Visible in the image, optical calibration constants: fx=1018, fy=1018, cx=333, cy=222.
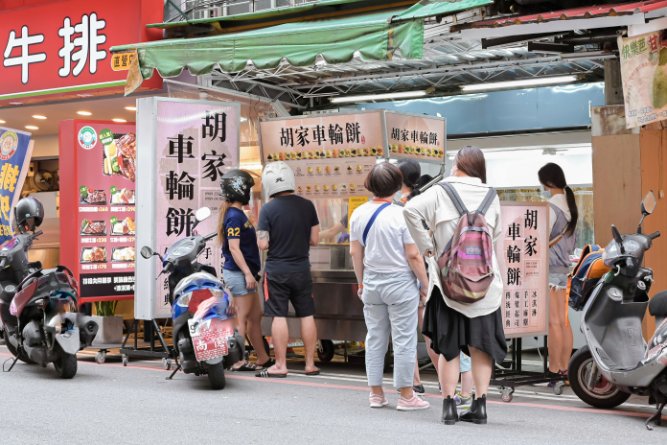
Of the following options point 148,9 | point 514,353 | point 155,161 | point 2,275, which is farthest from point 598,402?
point 148,9

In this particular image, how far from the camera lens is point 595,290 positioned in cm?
773

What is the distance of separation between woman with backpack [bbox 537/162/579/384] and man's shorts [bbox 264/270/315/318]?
229cm

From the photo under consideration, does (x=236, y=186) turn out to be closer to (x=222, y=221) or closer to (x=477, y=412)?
(x=222, y=221)

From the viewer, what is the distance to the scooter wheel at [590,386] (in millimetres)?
7902

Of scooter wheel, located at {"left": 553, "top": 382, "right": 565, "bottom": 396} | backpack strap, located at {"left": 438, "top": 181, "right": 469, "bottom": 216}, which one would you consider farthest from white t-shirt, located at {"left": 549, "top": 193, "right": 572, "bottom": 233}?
backpack strap, located at {"left": 438, "top": 181, "right": 469, "bottom": 216}

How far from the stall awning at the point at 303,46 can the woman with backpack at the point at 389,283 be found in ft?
5.73

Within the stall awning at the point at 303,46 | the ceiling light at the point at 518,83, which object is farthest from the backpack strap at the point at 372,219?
the ceiling light at the point at 518,83

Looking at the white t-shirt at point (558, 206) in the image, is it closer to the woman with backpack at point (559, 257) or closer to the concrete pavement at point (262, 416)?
the woman with backpack at point (559, 257)

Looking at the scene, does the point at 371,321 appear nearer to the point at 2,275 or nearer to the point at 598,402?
the point at 598,402

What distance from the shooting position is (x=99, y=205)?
1159 cm

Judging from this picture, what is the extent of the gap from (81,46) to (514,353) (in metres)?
7.96

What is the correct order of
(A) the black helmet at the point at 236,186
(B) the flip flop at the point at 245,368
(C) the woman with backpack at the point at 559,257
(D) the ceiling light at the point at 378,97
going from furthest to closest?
(D) the ceiling light at the point at 378,97 < (B) the flip flop at the point at 245,368 < (A) the black helmet at the point at 236,186 < (C) the woman with backpack at the point at 559,257

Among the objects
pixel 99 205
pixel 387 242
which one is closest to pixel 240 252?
pixel 99 205

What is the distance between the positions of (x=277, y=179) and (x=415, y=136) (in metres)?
1.91
